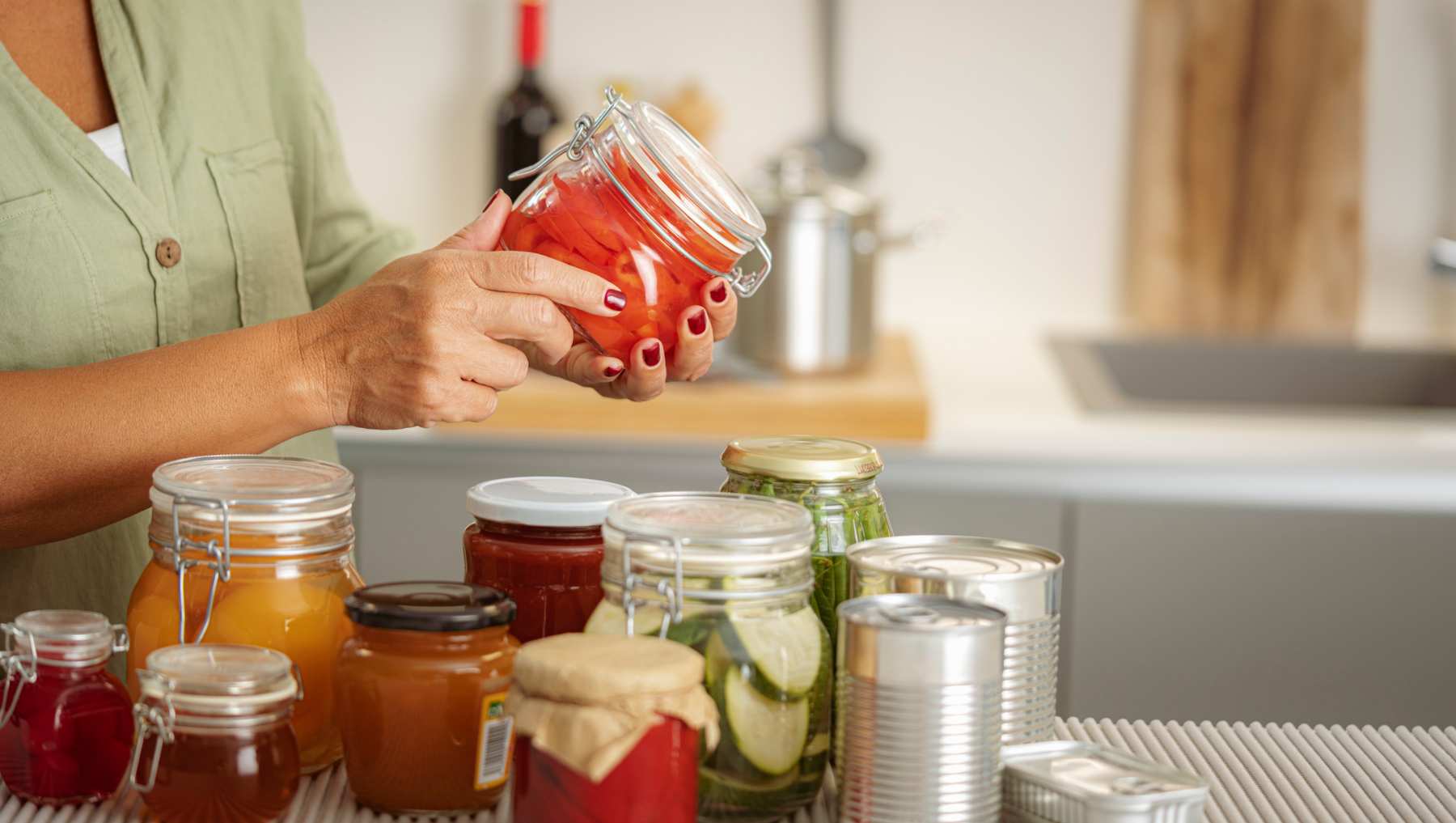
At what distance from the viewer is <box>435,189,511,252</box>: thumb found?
101 centimetres

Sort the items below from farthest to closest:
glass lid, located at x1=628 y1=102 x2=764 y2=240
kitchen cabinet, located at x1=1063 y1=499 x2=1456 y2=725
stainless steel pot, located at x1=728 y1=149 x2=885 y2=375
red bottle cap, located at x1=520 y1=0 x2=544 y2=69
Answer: red bottle cap, located at x1=520 y1=0 x2=544 y2=69
stainless steel pot, located at x1=728 y1=149 x2=885 y2=375
kitchen cabinet, located at x1=1063 y1=499 x2=1456 y2=725
glass lid, located at x1=628 y1=102 x2=764 y2=240

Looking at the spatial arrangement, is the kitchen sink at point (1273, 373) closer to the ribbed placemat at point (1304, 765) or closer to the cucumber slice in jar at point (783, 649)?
the ribbed placemat at point (1304, 765)

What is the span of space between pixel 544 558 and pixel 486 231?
259 millimetres

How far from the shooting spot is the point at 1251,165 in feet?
8.63

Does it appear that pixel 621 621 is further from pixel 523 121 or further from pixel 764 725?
pixel 523 121

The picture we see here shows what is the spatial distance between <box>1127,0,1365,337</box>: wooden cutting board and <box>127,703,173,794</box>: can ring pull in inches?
86.1

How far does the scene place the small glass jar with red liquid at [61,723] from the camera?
0.77 meters

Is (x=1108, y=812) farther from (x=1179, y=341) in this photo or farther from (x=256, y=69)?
(x=1179, y=341)

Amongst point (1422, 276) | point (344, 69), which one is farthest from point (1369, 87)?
point (344, 69)

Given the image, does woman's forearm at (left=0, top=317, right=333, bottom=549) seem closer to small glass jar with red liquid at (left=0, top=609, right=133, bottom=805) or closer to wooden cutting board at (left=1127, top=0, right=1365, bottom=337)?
small glass jar with red liquid at (left=0, top=609, right=133, bottom=805)

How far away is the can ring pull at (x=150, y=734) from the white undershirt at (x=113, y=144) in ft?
1.99

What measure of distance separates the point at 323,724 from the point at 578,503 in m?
0.18

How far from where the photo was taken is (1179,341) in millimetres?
2598

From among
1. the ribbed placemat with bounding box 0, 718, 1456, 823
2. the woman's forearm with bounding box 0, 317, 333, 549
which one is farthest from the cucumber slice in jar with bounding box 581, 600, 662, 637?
the woman's forearm with bounding box 0, 317, 333, 549
